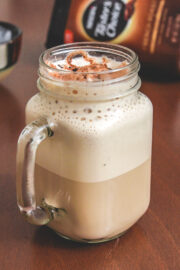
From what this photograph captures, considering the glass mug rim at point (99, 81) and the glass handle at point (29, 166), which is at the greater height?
the glass mug rim at point (99, 81)

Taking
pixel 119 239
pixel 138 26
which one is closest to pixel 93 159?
pixel 119 239

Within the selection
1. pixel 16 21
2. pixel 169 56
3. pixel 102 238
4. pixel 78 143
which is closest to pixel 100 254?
pixel 102 238

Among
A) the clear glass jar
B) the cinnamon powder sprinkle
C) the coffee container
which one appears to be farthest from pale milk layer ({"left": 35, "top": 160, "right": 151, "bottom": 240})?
the coffee container

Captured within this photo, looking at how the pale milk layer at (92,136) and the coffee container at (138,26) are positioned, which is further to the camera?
the coffee container at (138,26)

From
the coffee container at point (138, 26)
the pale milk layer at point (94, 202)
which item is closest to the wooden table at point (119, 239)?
the pale milk layer at point (94, 202)

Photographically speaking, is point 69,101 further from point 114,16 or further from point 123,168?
point 114,16

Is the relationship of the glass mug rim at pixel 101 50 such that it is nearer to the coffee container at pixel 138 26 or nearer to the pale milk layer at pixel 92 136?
the pale milk layer at pixel 92 136
